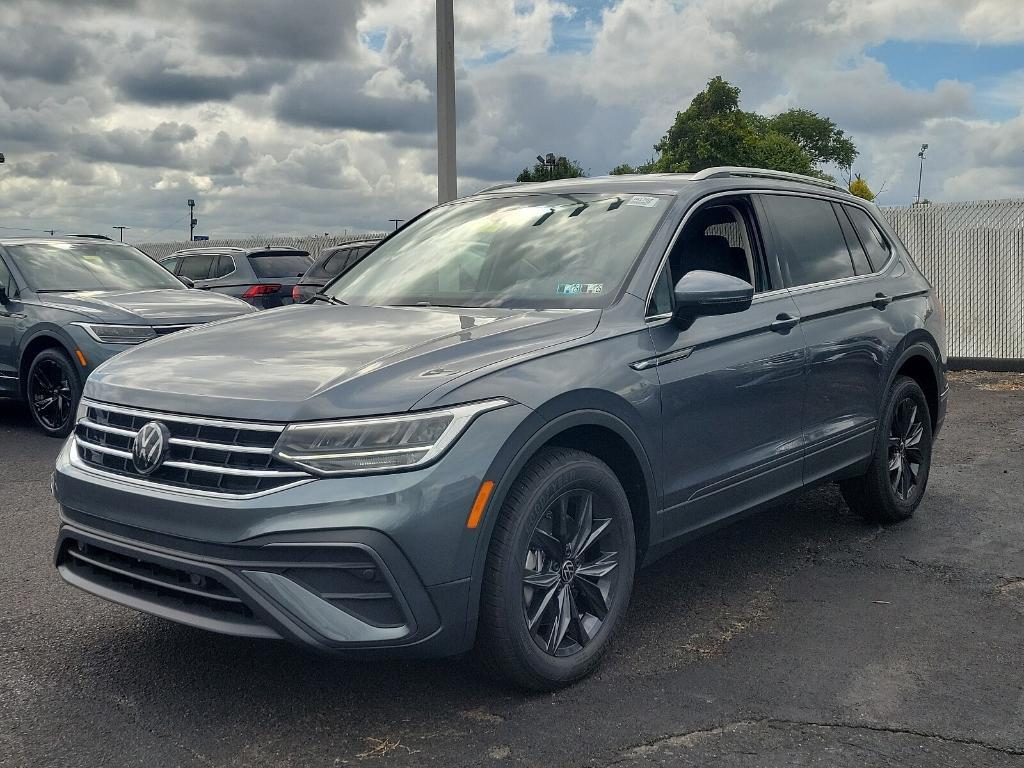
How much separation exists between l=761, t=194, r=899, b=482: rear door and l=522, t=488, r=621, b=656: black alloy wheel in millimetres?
1532

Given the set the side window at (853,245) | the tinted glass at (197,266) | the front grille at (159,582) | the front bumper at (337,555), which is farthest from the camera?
the tinted glass at (197,266)

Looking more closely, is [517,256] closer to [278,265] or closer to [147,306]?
[147,306]

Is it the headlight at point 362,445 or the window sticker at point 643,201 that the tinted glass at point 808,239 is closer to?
the window sticker at point 643,201

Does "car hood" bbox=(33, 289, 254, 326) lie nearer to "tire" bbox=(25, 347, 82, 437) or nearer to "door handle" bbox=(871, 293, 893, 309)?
"tire" bbox=(25, 347, 82, 437)

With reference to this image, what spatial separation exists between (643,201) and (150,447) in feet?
7.47

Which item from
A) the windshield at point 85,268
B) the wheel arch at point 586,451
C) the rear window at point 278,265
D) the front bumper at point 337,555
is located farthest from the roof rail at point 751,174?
the rear window at point 278,265

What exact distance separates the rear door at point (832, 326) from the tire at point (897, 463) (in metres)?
0.19

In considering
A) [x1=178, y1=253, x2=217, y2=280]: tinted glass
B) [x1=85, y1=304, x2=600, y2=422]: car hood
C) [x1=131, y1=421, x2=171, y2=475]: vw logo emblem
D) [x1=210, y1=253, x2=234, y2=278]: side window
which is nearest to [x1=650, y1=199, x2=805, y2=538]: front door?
[x1=85, y1=304, x2=600, y2=422]: car hood

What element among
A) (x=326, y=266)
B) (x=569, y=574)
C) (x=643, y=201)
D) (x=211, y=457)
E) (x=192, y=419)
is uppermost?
(x=643, y=201)

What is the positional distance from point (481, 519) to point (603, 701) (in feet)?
2.75

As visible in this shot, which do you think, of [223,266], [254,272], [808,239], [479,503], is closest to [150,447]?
[479,503]

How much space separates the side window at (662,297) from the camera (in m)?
4.11

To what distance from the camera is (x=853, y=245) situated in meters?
5.71

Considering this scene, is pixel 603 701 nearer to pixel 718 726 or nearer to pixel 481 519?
pixel 718 726
